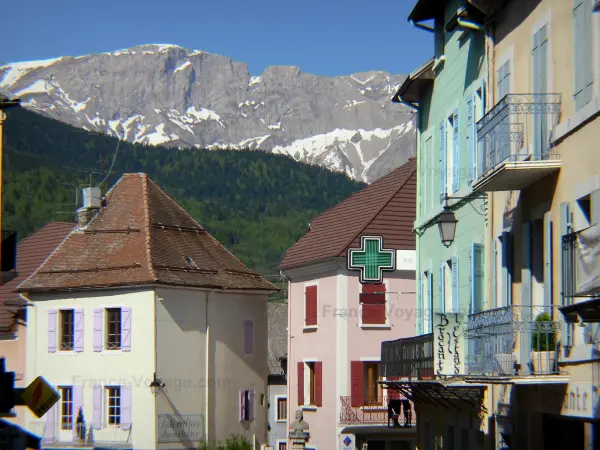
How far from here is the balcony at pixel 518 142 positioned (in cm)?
1569

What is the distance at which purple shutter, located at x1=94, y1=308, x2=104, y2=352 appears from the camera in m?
45.0

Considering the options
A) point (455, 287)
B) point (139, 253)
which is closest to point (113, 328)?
point (139, 253)

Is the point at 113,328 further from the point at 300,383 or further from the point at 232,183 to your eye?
the point at 232,183

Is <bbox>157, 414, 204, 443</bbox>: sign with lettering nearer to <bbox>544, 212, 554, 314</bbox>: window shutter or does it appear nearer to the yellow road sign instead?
the yellow road sign

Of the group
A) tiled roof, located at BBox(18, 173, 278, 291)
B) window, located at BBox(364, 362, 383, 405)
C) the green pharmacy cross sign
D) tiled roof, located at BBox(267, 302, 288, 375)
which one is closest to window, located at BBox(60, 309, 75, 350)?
tiled roof, located at BBox(18, 173, 278, 291)

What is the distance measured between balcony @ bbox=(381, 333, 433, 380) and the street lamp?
1.82m

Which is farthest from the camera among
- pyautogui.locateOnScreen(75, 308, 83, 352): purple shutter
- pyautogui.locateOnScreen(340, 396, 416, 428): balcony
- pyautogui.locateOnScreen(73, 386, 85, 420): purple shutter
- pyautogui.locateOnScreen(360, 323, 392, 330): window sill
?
pyautogui.locateOnScreen(75, 308, 83, 352): purple shutter

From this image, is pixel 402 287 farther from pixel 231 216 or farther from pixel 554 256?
pixel 231 216

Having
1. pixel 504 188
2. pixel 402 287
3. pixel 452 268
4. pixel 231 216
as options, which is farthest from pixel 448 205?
pixel 231 216

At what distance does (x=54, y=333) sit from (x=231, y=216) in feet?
321

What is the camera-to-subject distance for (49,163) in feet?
348

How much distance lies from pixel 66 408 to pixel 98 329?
10.6 ft

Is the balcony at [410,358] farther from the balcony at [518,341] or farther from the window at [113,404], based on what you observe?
the window at [113,404]

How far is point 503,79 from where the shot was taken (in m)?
18.7
